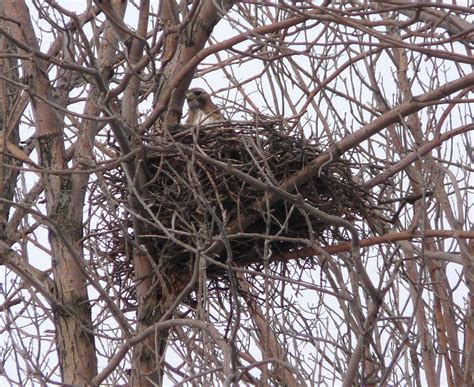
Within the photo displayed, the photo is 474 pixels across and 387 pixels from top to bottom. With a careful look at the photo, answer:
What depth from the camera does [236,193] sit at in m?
4.54

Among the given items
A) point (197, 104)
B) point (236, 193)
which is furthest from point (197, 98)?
point (236, 193)

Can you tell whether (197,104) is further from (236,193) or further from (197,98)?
(236,193)

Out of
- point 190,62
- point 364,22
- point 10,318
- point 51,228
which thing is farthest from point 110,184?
point 364,22

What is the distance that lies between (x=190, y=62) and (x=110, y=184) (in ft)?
2.54

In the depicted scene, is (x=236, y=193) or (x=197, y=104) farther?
(x=197, y=104)

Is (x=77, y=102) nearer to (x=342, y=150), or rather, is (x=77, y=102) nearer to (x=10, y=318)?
(x=10, y=318)

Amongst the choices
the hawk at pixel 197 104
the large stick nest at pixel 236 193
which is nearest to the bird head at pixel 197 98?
the hawk at pixel 197 104

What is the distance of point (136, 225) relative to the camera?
4.40 m

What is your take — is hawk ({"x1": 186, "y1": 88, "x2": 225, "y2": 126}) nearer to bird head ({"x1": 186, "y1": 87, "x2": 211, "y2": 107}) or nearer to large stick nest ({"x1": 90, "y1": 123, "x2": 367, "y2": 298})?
bird head ({"x1": 186, "y1": 87, "x2": 211, "y2": 107})

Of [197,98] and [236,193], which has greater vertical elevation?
[197,98]

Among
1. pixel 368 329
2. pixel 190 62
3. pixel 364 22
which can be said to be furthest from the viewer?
pixel 190 62

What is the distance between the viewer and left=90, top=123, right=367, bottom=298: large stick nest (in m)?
4.50

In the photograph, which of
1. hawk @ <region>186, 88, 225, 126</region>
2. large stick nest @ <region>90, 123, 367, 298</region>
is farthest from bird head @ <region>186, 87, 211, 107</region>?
large stick nest @ <region>90, 123, 367, 298</region>

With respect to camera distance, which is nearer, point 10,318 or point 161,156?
point 161,156
